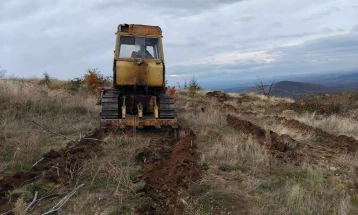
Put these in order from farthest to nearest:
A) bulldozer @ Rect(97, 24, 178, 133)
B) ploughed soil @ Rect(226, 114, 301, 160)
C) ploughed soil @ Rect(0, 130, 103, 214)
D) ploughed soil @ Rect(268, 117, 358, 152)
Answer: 1. bulldozer @ Rect(97, 24, 178, 133)
2. ploughed soil @ Rect(268, 117, 358, 152)
3. ploughed soil @ Rect(226, 114, 301, 160)
4. ploughed soil @ Rect(0, 130, 103, 214)

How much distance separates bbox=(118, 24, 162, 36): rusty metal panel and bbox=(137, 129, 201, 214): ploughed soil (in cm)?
358

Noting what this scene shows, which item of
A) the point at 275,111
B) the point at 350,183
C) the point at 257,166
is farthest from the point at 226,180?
the point at 275,111

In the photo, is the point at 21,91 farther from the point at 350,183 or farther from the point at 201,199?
the point at 350,183

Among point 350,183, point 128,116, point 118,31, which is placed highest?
point 118,31

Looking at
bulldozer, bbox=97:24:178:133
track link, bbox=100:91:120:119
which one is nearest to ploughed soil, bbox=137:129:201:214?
bulldozer, bbox=97:24:178:133

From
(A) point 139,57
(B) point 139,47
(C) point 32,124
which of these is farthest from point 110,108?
(C) point 32,124

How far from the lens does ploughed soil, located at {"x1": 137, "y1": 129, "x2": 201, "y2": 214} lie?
4.30 meters

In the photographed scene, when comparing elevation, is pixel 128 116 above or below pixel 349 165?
above

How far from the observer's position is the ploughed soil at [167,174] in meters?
4.30

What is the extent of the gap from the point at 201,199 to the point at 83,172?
2.18 m

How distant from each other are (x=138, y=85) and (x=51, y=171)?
14.5 ft

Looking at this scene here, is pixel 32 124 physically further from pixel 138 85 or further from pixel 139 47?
pixel 139 47

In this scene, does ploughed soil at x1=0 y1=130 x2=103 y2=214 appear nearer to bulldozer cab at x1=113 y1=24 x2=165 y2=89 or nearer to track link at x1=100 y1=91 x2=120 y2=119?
track link at x1=100 y1=91 x2=120 y2=119

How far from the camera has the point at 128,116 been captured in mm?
9750
